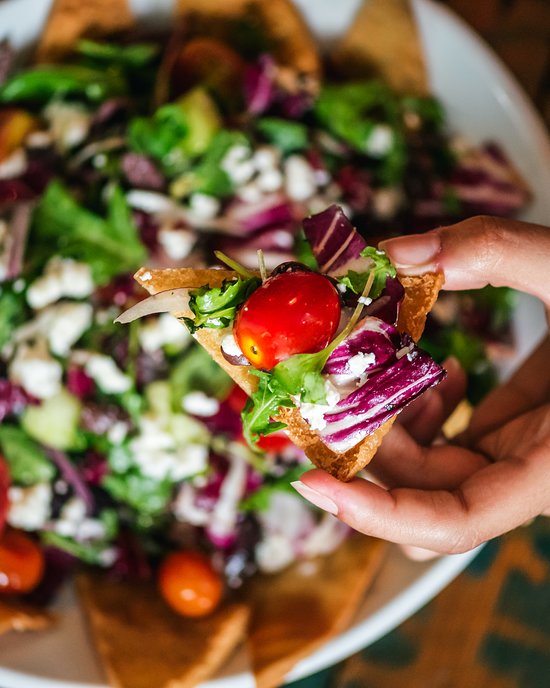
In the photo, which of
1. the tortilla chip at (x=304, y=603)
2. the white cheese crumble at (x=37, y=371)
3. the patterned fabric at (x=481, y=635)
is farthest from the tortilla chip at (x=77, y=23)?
the patterned fabric at (x=481, y=635)

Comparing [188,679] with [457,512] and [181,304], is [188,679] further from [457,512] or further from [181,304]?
[181,304]

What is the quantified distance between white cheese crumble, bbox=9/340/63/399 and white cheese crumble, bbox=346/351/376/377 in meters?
1.08

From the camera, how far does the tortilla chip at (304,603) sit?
2.12 metres

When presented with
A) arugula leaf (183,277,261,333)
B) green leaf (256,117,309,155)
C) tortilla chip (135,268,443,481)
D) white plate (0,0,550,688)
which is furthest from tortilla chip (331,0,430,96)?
arugula leaf (183,277,261,333)

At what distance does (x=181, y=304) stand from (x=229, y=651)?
1258 millimetres

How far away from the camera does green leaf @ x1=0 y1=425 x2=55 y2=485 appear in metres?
2.28

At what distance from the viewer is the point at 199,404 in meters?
2.18

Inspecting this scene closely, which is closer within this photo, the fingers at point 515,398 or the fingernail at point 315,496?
the fingernail at point 315,496

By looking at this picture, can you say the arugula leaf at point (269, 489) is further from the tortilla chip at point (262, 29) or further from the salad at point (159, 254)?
the tortilla chip at point (262, 29)

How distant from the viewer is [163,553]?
95.7 inches

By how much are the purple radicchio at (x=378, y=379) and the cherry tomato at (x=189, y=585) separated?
1.10m

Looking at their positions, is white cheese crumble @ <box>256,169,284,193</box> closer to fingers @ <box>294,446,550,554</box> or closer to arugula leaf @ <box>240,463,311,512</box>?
arugula leaf @ <box>240,463,311,512</box>

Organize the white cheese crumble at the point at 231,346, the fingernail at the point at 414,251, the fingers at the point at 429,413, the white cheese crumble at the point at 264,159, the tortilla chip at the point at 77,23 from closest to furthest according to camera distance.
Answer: the white cheese crumble at the point at 231,346 → the fingernail at the point at 414,251 → the fingers at the point at 429,413 → the white cheese crumble at the point at 264,159 → the tortilla chip at the point at 77,23

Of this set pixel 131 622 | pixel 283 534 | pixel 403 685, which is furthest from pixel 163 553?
pixel 403 685
